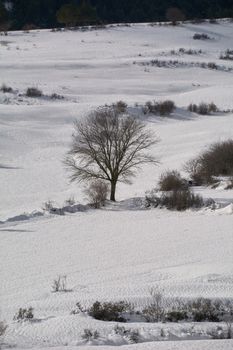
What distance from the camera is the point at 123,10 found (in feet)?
326

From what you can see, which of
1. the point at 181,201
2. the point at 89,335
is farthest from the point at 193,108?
the point at 89,335

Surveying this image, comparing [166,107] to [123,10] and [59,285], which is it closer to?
[59,285]

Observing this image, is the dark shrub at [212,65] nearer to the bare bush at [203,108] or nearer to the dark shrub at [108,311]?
the bare bush at [203,108]

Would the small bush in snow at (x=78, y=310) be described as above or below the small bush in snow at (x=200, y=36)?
below

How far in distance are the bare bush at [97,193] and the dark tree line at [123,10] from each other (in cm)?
7157

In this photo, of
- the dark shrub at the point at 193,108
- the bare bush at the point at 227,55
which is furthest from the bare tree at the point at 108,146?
the bare bush at the point at 227,55

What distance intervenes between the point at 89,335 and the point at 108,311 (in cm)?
95

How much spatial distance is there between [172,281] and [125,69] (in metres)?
48.6

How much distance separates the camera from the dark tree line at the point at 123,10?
309 feet

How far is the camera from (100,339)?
258 inches

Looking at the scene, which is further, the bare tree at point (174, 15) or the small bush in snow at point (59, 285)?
the bare tree at point (174, 15)

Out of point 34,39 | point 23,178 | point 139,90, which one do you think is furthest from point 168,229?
point 34,39

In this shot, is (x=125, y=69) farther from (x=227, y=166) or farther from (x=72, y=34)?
(x=227, y=166)

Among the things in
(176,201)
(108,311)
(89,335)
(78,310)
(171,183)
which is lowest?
(171,183)
